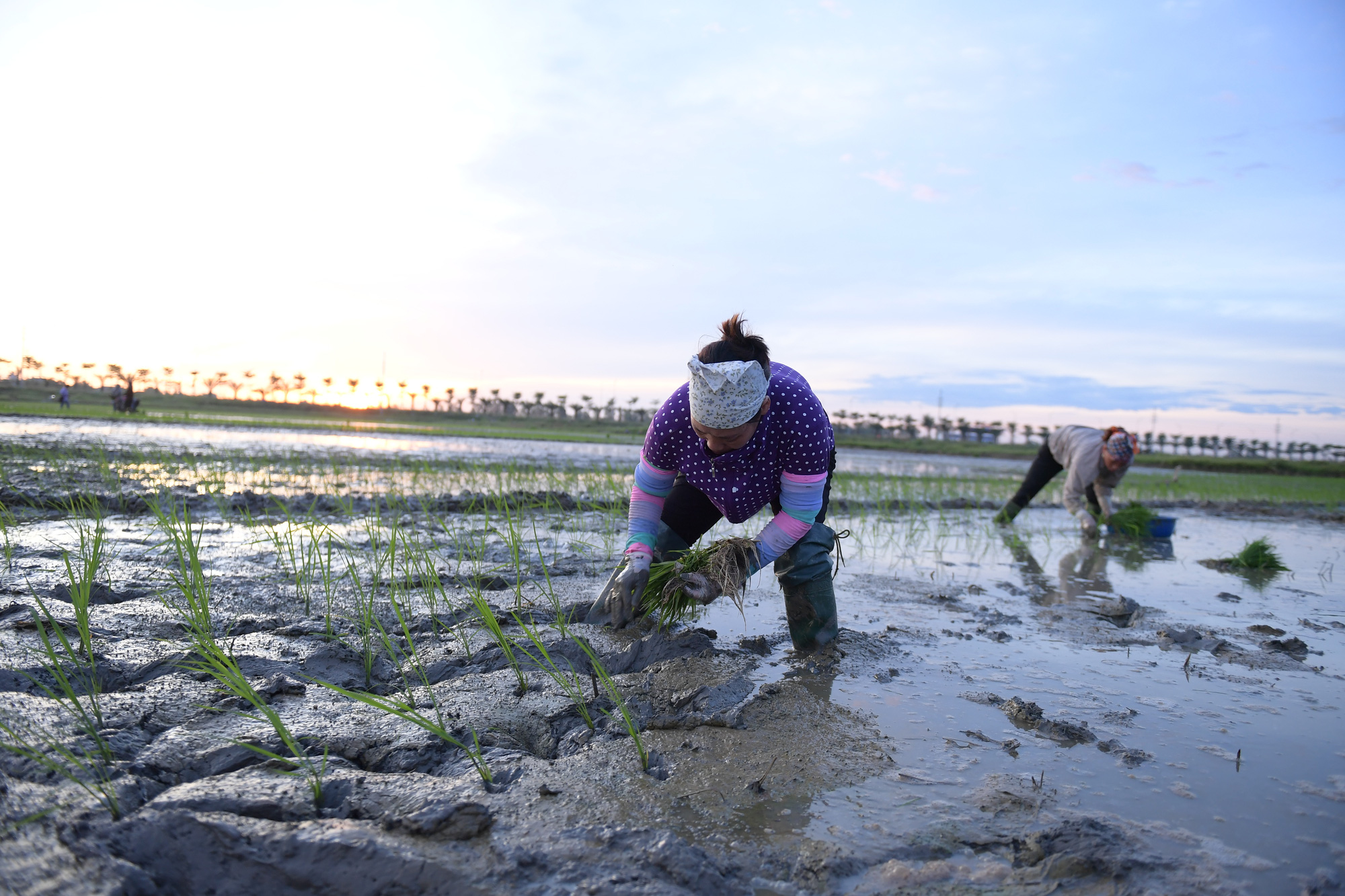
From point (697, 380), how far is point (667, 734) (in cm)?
100

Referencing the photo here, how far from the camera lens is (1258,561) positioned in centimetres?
480

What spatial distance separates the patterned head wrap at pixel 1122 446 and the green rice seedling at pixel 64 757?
6.73m

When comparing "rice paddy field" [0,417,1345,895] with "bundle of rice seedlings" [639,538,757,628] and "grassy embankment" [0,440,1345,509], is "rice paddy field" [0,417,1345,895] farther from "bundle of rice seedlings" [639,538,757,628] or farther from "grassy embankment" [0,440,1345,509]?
"grassy embankment" [0,440,1345,509]

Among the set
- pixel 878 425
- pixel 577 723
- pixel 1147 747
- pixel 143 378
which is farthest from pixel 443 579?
pixel 143 378

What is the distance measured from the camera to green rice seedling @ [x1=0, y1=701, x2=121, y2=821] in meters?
1.18

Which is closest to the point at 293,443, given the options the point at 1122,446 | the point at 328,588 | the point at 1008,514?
the point at 1008,514

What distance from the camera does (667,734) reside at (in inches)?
69.6

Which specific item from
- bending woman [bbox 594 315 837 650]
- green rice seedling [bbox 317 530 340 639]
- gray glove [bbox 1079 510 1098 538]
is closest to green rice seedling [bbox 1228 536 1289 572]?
gray glove [bbox 1079 510 1098 538]

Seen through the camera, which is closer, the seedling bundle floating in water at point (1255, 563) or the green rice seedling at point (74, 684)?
the green rice seedling at point (74, 684)

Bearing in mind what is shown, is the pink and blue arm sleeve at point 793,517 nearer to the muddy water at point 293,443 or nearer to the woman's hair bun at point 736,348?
the woman's hair bun at point 736,348

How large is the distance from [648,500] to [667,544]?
291 mm

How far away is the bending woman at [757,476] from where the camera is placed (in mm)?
→ 2199

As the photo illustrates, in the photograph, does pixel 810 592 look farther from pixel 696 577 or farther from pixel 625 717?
pixel 625 717

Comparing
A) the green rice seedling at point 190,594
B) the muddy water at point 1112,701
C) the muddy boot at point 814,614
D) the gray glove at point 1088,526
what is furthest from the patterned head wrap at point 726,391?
the gray glove at point 1088,526
